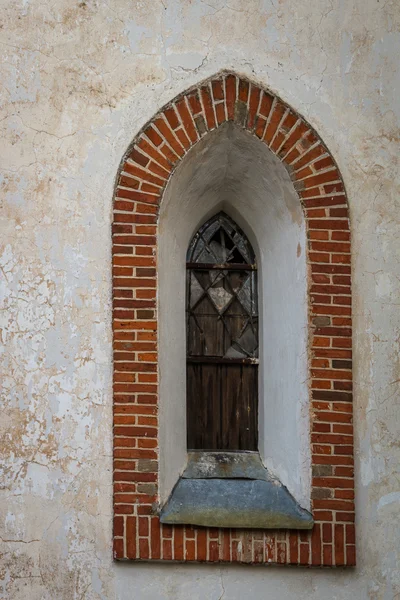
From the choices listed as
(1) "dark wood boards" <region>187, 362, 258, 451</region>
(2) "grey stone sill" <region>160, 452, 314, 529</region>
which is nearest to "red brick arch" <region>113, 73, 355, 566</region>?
(2) "grey stone sill" <region>160, 452, 314, 529</region>

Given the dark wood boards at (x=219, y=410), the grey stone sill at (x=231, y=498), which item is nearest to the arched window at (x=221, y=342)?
the dark wood boards at (x=219, y=410)

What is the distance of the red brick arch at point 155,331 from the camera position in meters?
4.30

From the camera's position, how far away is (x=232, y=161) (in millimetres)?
4934

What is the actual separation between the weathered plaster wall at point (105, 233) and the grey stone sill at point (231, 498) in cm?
29

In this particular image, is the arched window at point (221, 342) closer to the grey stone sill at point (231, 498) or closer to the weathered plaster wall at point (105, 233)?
the grey stone sill at point (231, 498)

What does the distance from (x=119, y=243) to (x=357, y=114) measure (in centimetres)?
166

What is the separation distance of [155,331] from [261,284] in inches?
42.6

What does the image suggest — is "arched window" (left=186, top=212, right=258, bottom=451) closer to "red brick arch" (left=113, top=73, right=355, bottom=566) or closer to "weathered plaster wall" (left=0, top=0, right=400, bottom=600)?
"red brick arch" (left=113, top=73, right=355, bottom=566)

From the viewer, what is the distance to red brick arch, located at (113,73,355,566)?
430 cm

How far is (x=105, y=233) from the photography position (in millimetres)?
4473

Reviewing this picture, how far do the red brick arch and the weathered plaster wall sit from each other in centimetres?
9

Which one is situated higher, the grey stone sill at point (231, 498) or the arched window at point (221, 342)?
the arched window at point (221, 342)

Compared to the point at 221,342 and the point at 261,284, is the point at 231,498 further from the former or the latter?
the point at 261,284

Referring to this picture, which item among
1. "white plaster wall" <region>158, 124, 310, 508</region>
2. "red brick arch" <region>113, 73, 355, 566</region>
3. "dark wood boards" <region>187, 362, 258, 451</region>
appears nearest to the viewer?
"red brick arch" <region>113, 73, 355, 566</region>
